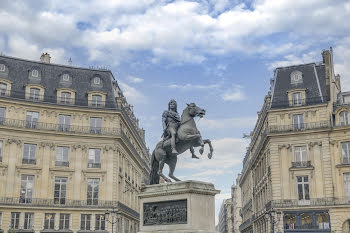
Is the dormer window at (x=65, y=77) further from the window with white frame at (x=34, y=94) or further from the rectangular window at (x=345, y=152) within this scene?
the rectangular window at (x=345, y=152)

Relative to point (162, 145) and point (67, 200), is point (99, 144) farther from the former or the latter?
point (162, 145)

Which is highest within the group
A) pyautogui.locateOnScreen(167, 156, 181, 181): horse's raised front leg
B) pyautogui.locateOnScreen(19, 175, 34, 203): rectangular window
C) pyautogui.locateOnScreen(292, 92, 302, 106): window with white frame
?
pyautogui.locateOnScreen(292, 92, 302, 106): window with white frame

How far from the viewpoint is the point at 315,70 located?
60906mm

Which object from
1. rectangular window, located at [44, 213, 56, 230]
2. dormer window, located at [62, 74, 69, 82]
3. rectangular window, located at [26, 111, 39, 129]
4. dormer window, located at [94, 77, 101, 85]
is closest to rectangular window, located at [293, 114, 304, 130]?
dormer window, located at [94, 77, 101, 85]

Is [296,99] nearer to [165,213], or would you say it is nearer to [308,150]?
[308,150]

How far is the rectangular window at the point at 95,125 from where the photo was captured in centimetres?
5931

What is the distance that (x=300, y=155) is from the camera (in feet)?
189

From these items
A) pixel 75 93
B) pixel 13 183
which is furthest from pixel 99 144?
pixel 13 183

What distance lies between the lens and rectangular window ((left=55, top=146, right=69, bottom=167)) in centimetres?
5772

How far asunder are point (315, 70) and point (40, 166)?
3826cm

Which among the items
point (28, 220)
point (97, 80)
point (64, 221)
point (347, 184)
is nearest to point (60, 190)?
point (64, 221)

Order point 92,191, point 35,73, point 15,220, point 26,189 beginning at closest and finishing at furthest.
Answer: point 15,220 → point 26,189 → point 92,191 → point 35,73

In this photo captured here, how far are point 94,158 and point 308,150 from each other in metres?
27.6

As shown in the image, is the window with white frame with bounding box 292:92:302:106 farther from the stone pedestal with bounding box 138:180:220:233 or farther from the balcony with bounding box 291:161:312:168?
the stone pedestal with bounding box 138:180:220:233
